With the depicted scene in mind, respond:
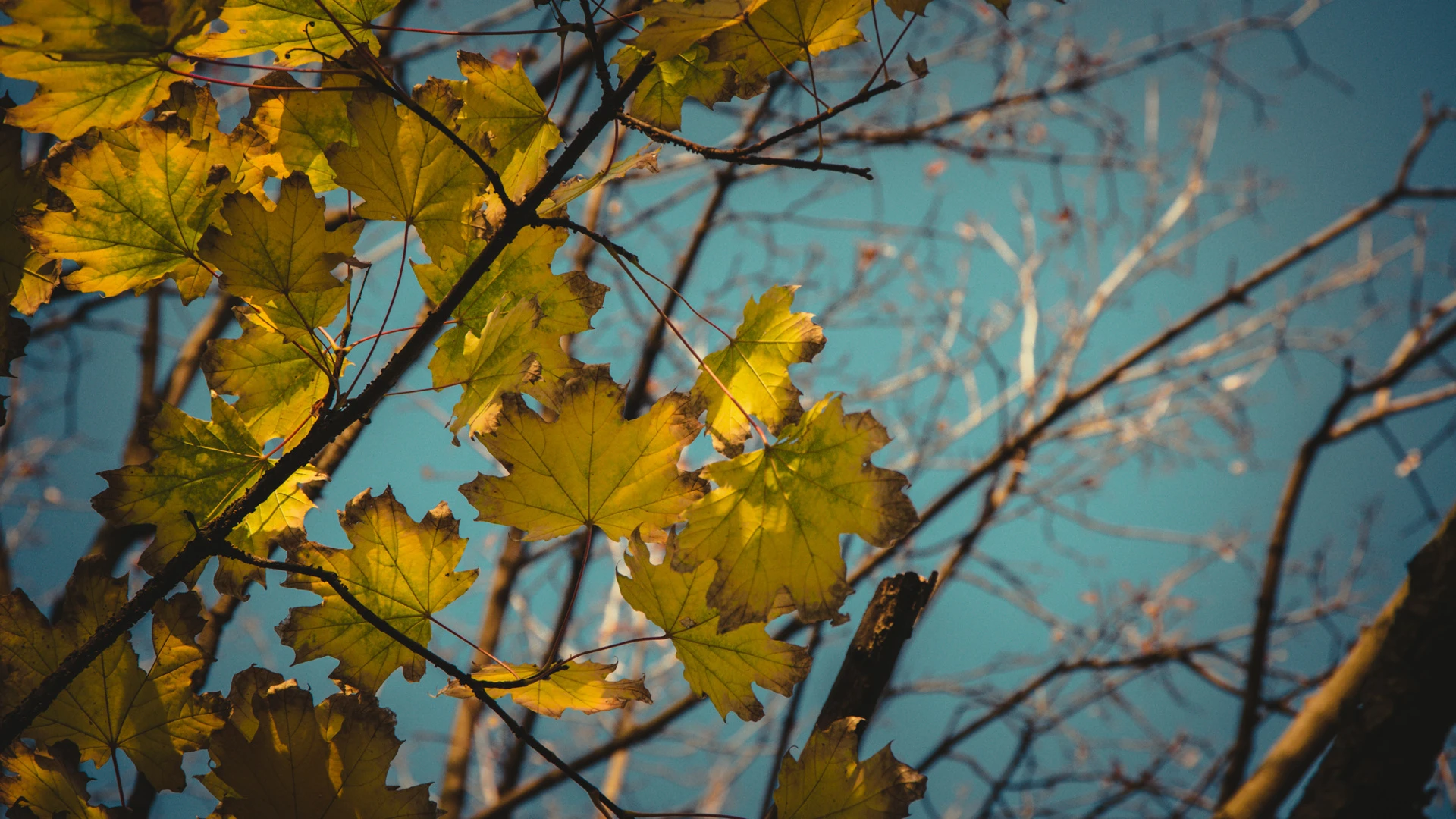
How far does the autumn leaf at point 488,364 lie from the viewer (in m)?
0.53

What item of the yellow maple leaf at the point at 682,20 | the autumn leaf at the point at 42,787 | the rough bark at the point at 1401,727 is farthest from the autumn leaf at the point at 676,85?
the rough bark at the point at 1401,727

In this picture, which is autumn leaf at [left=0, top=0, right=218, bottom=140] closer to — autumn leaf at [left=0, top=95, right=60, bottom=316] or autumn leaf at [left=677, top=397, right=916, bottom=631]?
autumn leaf at [left=0, top=95, right=60, bottom=316]

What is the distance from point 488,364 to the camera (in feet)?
1.86

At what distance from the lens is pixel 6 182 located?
24.4 inches

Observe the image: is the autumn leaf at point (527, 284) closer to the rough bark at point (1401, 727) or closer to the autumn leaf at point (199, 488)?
the autumn leaf at point (199, 488)

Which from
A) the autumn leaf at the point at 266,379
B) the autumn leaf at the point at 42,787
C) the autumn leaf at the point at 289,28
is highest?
the autumn leaf at the point at 289,28

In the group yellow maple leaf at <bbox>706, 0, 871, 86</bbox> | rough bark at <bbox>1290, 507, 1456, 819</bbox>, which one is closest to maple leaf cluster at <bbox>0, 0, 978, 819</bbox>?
yellow maple leaf at <bbox>706, 0, 871, 86</bbox>

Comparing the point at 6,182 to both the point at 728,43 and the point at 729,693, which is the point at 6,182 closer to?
the point at 728,43

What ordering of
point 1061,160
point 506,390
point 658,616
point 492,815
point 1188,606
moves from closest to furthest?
1. point 506,390
2. point 658,616
3. point 492,815
4. point 1061,160
5. point 1188,606

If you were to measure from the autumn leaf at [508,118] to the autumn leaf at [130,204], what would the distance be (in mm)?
196

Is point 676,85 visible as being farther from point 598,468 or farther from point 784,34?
point 598,468

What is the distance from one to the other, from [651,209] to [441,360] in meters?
2.23

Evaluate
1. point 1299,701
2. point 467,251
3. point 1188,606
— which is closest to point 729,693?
point 467,251

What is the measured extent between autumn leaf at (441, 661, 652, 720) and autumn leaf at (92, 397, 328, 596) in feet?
0.65
